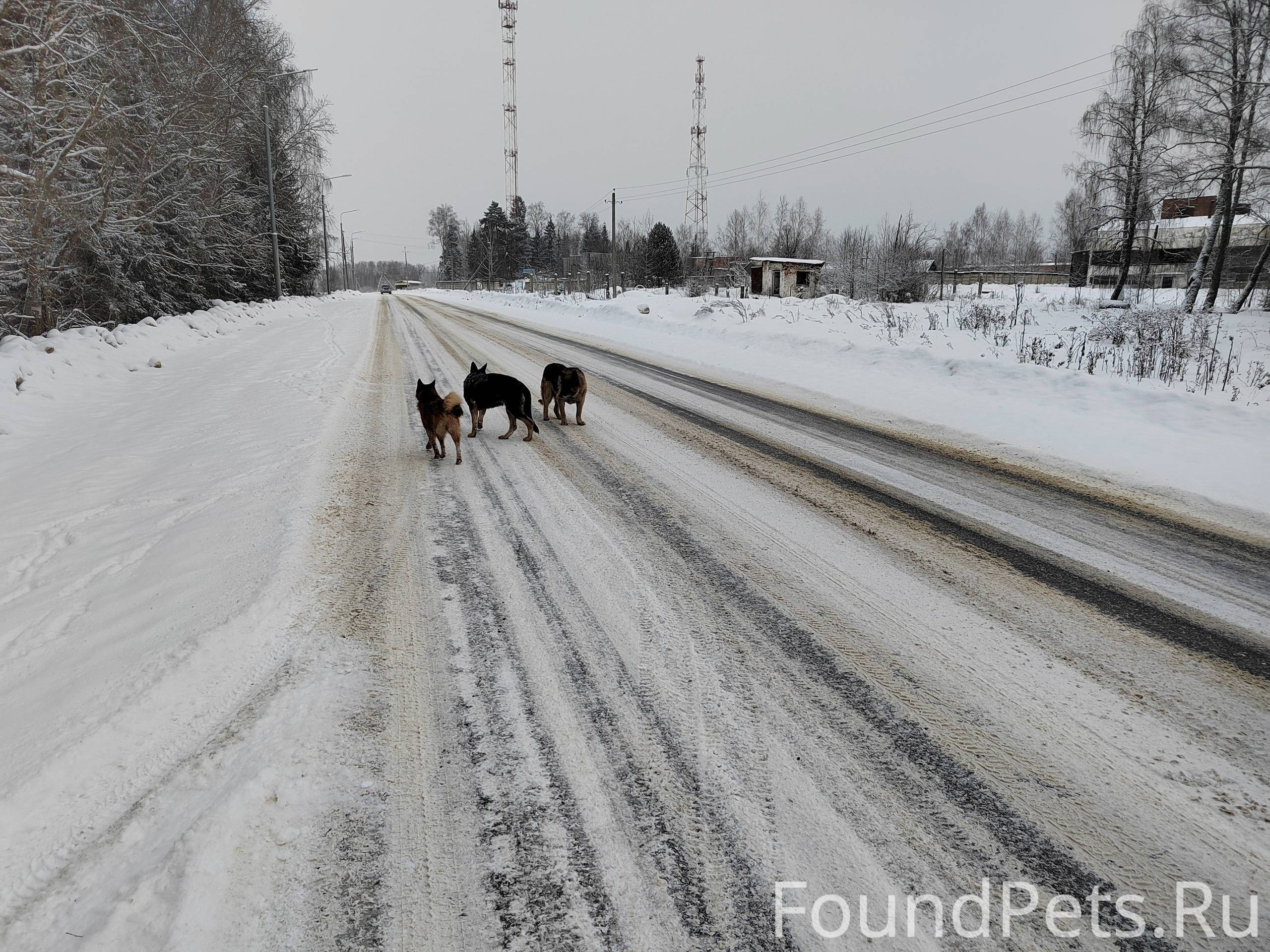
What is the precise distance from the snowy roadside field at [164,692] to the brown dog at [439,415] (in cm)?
99

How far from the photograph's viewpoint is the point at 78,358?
10953 millimetres

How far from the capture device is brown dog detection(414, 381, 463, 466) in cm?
576

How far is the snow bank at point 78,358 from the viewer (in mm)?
8758

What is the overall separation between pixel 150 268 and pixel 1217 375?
77.2ft

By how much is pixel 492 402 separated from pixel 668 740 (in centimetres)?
499

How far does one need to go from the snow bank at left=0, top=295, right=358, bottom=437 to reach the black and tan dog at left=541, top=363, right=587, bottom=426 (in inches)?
268

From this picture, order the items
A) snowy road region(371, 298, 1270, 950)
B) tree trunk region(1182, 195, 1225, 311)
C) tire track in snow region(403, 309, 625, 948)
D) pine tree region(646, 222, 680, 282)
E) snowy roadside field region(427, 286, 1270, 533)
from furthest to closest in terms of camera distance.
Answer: pine tree region(646, 222, 680, 282), tree trunk region(1182, 195, 1225, 311), snowy roadside field region(427, 286, 1270, 533), snowy road region(371, 298, 1270, 950), tire track in snow region(403, 309, 625, 948)

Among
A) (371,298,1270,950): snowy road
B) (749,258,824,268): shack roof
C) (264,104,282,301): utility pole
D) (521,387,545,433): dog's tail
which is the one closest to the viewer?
(371,298,1270,950): snowy road

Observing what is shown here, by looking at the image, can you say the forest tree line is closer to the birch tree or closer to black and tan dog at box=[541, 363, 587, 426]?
black and tan dog at box=[541, 363, 587, 426]

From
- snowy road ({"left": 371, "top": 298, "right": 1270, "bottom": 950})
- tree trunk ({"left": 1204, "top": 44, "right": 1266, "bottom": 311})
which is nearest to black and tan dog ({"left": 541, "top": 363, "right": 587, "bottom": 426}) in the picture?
snowy road ({"left": 371, "top": 298, "right": 1270, "bottom": 950})

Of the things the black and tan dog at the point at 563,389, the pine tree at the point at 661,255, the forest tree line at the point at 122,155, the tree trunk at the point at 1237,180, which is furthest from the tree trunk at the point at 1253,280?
the pine tree at the point at 661,255

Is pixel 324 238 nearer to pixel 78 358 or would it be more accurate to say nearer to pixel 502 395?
pixel 78 358

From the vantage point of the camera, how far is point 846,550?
12.9 feet

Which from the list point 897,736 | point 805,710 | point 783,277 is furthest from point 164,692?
point 783,277
